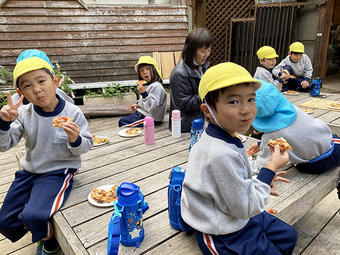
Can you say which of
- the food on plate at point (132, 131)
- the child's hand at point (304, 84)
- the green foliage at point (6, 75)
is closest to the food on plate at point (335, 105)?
the child's hand at point (304, 84)

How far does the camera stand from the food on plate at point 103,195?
1.97 meters

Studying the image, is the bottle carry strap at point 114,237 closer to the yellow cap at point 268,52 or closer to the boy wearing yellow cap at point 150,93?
the boy wearing yellow cap at point 150,93

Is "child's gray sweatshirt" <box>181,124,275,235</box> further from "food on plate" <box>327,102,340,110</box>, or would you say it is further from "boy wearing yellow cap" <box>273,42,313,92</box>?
"boy wearing yellow cap" <box>273,42,313,92</box>

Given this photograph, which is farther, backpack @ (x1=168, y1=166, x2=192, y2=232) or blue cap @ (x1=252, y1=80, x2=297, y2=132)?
blue cap @ (x1=252, y1=80, x2=297, y2=132)

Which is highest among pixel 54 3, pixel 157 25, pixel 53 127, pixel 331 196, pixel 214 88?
pixel 54 3

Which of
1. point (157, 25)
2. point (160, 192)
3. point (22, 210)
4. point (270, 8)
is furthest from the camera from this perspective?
point (270, 8)

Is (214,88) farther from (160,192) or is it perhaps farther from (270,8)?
(270,8)

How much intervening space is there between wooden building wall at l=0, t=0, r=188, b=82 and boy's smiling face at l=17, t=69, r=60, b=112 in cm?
497

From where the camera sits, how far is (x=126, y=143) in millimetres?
3178

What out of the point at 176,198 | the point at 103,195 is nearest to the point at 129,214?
the point at 176,198

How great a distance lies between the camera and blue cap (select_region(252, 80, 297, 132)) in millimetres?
2010

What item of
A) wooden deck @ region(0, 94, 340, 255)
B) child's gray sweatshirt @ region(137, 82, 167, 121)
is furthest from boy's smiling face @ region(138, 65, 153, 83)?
wooden deck @ region(0, 94, 340, 255)

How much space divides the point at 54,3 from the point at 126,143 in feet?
16.3

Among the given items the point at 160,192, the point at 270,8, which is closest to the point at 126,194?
the point at 160,192
